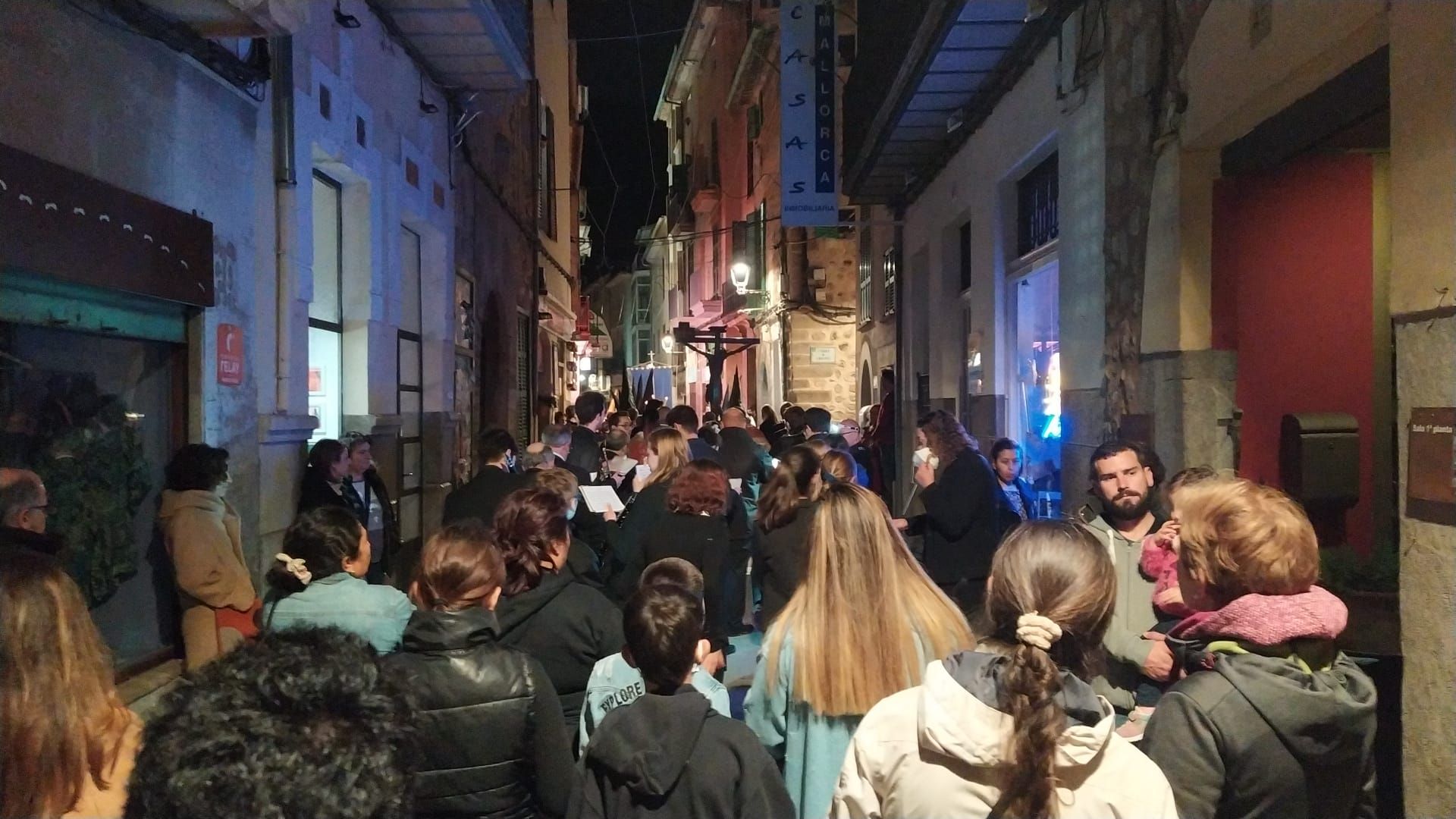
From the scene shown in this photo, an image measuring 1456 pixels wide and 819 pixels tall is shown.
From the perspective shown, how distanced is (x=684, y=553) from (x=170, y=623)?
2841 millimetres

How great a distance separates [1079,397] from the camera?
24.4 ft

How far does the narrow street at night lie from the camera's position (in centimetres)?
207

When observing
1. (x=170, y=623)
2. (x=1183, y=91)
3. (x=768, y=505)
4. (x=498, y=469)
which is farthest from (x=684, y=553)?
(x=1183, y=91)

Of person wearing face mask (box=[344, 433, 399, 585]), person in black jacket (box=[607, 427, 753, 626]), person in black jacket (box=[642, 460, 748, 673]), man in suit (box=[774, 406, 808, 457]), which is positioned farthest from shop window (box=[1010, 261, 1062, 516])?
person wearing face mask (box=[344, 433, 399, 585])

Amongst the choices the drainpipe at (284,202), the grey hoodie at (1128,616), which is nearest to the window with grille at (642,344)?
the drainpipe at (284,202)

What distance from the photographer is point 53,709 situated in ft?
6.63

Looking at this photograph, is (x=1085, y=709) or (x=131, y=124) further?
(x=131, y=124)

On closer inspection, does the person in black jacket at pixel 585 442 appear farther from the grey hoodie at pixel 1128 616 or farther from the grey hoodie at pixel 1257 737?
the grey hoodie at pixel 1257 737

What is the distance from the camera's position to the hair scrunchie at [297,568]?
141 inches

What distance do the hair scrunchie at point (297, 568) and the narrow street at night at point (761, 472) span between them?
32 millimetres

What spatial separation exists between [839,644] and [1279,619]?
3.66 feet

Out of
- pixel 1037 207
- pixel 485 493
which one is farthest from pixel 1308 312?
pixel 485 493

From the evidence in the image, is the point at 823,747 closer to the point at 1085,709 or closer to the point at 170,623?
the point at 1085,709

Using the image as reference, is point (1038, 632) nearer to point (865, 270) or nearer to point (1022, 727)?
point (1022, 727)
